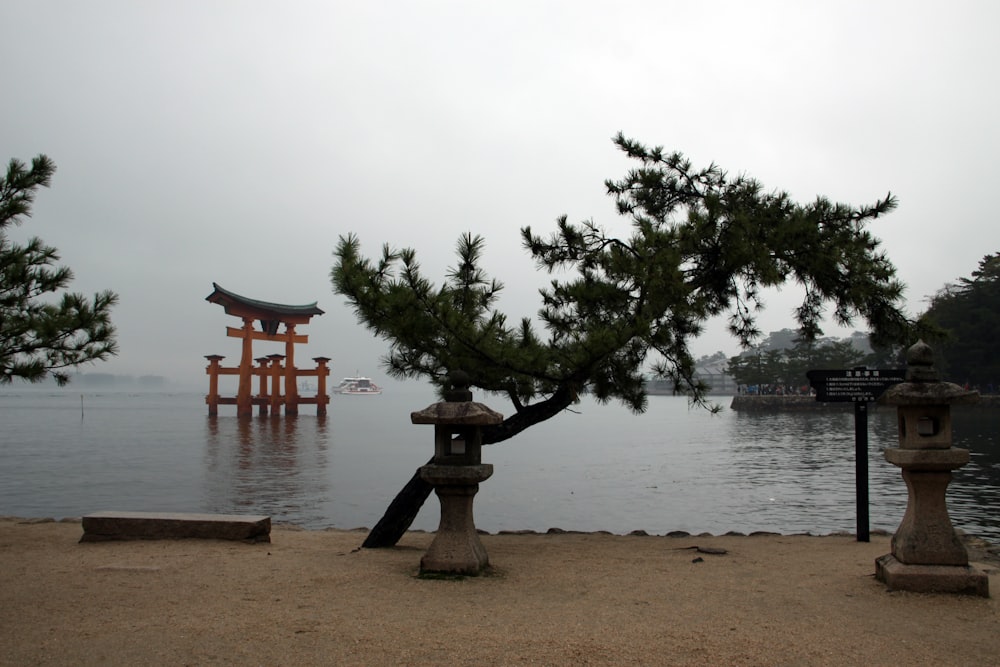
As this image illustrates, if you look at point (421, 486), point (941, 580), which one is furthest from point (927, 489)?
point (421, 486)

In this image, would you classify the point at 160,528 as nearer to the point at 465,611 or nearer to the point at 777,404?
the point at 465,611

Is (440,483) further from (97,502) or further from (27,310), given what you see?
(97,502)

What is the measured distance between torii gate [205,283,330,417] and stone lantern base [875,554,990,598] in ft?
122

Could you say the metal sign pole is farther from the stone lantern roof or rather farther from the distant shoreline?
the distant shoreline

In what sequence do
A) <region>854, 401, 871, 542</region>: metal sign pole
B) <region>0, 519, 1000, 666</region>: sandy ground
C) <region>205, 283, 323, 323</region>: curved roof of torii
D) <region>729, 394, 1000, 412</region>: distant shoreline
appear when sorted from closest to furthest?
<region>0, 519, 1000, 666</region>: sandy ground < <region>854, 401, 871, 542</region>: metal sign pole < <region>205, 283, 323, 323</region>: curved roof of torii < <region>729, 394, 1000, 412</region>: distant shoreline

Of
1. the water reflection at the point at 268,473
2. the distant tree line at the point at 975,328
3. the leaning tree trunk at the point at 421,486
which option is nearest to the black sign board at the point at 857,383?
the leaning tree trunk at the point at 421,486

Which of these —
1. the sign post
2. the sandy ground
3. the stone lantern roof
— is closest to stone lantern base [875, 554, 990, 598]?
the sandy ground

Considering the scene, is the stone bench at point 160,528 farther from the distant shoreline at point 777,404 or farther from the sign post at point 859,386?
the distant shoreline at point 777,404

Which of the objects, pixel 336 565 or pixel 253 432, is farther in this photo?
pixel 253 432

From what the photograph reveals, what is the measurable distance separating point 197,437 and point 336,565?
30.7 m

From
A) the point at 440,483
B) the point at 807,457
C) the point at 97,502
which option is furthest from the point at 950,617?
the point at 807,457

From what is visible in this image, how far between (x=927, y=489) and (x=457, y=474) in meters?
3.40

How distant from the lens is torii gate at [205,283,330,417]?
39656 millimetres

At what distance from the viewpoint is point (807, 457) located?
22.8m
